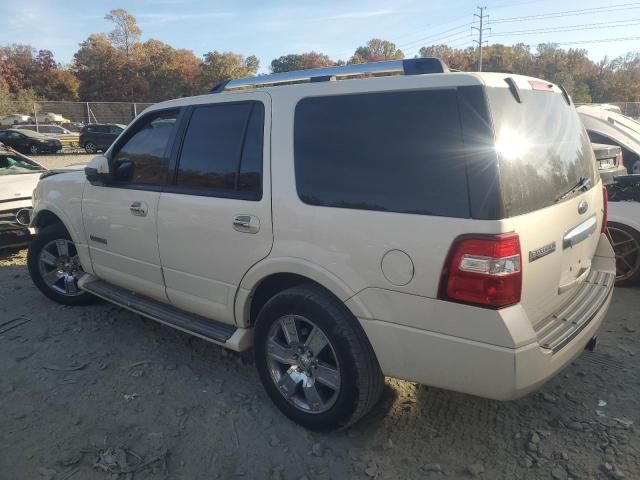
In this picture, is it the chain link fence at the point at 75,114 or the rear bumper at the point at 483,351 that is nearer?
the rear bumper at the point at 483,351

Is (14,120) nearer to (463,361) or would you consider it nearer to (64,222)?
(64,222)

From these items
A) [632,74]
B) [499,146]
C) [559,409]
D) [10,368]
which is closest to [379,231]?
[499,146]

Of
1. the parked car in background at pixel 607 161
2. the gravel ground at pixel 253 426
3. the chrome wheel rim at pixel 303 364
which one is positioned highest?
the parked car in background at pixel 607 161

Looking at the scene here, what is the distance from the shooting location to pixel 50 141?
2506 cm

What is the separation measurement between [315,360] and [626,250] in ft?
12.3

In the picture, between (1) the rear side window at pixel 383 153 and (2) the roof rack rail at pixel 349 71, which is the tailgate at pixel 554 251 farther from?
(2) the roof rack rail at pixel 349 71

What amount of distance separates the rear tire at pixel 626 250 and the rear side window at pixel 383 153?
3427 millimetres

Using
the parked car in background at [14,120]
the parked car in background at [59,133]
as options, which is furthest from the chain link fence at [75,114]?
the parked car in background at [59,133]

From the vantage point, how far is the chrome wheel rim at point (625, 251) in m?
4.82

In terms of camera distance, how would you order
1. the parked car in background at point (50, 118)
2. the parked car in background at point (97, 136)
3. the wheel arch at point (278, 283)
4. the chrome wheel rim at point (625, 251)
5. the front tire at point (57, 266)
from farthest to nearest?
the parked car in background at point (50, 118)
the parked car in background at point (97, 136)
the chrome wheel rim at point (625, 251)
the front tire at point (57, 266)
the wheel arch at point (278, 283)

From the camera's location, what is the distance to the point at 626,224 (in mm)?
4789

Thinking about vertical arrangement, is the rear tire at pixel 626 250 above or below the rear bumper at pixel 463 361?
below

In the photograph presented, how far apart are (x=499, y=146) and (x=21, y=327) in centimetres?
426

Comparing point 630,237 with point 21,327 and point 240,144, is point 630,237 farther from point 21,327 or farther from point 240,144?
point 21,327
